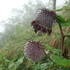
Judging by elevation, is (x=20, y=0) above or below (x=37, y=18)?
below

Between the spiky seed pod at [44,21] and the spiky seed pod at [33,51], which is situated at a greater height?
the spiky seed pod at [44,21]

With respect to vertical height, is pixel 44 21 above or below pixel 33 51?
above

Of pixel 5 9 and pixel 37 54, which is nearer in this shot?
pixel 37 54

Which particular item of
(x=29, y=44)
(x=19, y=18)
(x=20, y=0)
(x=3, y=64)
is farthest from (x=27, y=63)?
(x=20, y=0)

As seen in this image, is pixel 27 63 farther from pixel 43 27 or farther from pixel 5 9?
pixel 5 9

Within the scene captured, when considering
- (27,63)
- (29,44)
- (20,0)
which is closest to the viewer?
(29,44)

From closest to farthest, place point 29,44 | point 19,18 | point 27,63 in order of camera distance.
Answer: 1. point 29,44
2. point 27,63
3. point 19,18

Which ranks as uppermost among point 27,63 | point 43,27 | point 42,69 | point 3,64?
point 43,27

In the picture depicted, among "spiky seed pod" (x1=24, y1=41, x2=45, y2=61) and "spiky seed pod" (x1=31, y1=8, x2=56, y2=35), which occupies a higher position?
"spiky seed pod" (x1=31, y1=8, x2=56, y2=35)
